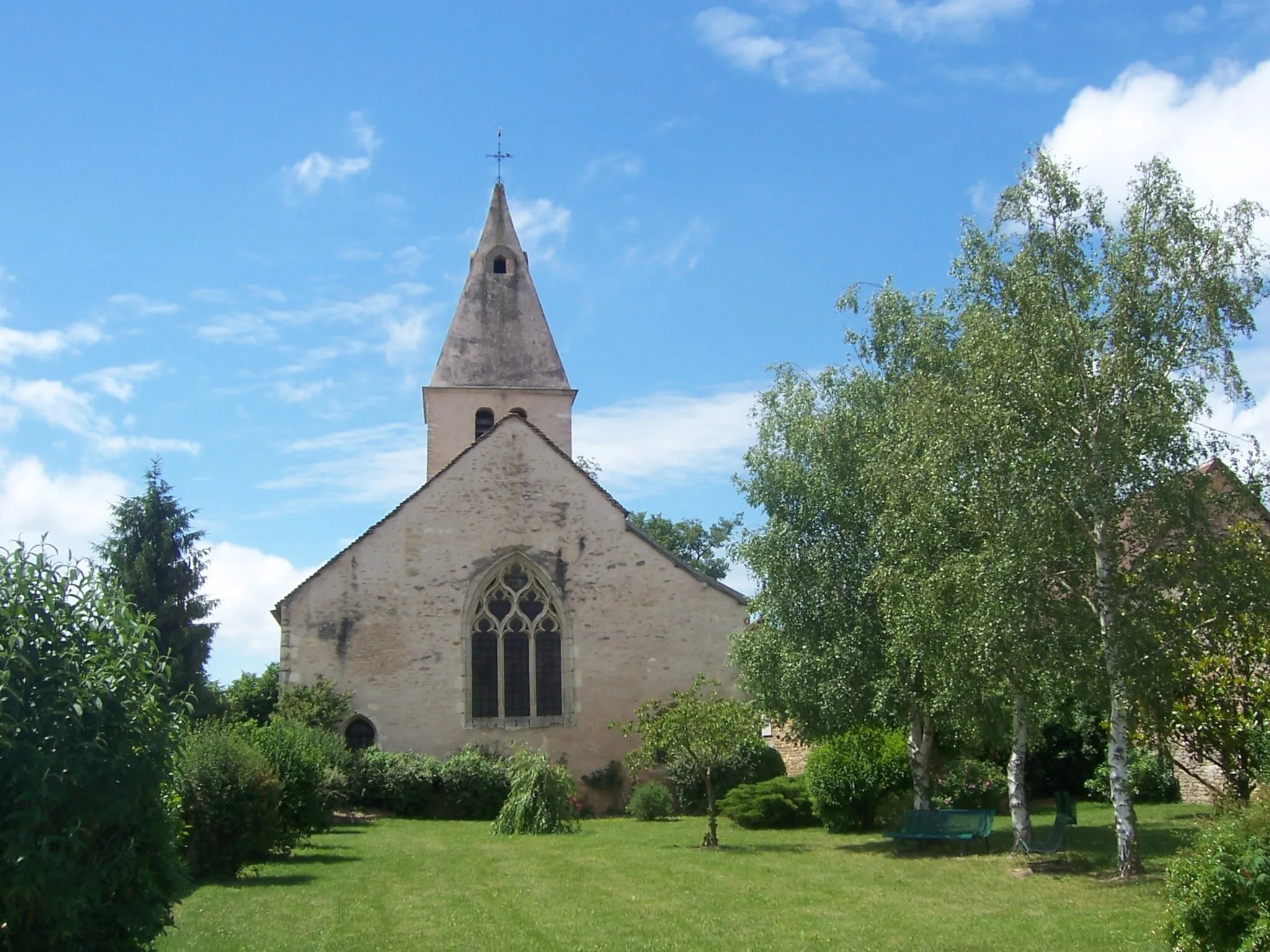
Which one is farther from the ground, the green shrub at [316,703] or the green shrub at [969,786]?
the green shrub at [316,703]

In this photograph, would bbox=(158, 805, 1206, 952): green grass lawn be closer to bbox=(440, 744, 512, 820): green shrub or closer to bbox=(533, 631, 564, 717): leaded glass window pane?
bbox=(440, 744, 512, 820): green shrub

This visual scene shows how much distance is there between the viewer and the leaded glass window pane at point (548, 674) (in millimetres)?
27812

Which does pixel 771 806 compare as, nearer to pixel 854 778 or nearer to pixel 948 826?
pixel 854 778

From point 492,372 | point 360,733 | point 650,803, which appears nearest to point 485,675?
point 360,733

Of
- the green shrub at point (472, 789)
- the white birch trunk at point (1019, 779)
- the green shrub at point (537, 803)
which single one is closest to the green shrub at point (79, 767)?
the white birch trunk at point (1019, 779)

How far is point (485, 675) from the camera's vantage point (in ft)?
91.0

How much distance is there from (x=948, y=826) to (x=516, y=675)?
13.5 meters

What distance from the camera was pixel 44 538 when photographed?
7.38 metres

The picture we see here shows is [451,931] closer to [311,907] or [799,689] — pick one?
[311,907]

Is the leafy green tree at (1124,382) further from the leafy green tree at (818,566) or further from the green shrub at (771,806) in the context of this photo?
the green shrub at (771,806)

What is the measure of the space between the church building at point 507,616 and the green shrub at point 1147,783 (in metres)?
8.87

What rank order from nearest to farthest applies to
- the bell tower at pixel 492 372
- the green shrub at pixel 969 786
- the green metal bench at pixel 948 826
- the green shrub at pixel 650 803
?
1. the green metal bench at pixel 948 826
2. the green shrub at pixel 969 786
3. the green shrub at pixel 650 803
4. the bell tower at pixel 492 372

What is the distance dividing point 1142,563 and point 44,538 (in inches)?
438

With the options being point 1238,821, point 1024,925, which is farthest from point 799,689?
point 1238,821
